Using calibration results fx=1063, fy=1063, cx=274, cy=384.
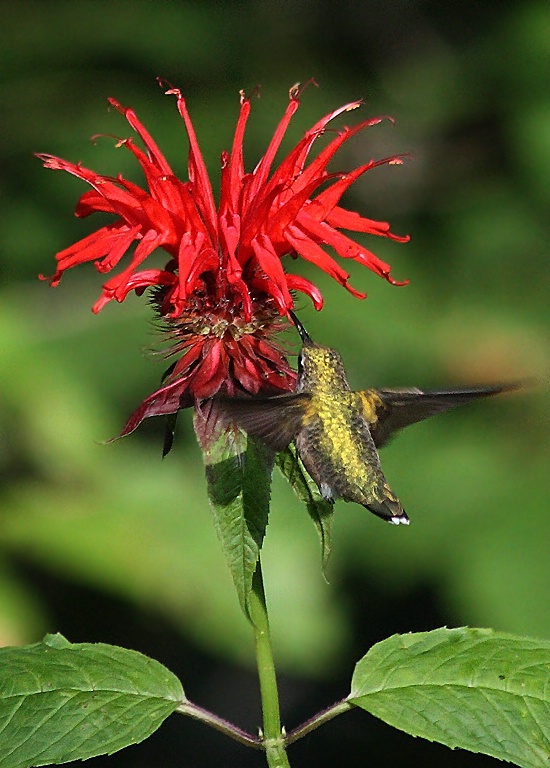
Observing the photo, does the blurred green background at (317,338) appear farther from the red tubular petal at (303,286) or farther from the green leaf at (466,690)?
the red tubular petal at (303,286)

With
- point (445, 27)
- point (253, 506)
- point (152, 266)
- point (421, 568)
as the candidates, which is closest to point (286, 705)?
point (421, 568)

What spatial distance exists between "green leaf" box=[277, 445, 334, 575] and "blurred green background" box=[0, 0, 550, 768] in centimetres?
93

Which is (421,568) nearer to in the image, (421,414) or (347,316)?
(347,316)

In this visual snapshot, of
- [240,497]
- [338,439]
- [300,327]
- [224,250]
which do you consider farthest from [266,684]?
[224,250]

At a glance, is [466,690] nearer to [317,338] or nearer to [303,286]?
[303,286]

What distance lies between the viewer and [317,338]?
249 cm

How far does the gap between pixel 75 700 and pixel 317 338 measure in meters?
1.33

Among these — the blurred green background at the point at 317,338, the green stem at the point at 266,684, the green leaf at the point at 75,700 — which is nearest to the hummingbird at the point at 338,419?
the green stem at the point at 266,684

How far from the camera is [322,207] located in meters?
1.48

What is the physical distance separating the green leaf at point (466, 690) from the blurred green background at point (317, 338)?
865 mm

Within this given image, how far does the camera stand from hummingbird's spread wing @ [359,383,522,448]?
1.37m

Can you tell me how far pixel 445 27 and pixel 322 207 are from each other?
216 cm

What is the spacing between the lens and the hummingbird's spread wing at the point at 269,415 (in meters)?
1.27

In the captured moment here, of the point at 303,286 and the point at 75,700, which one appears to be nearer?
the point at 75,700
